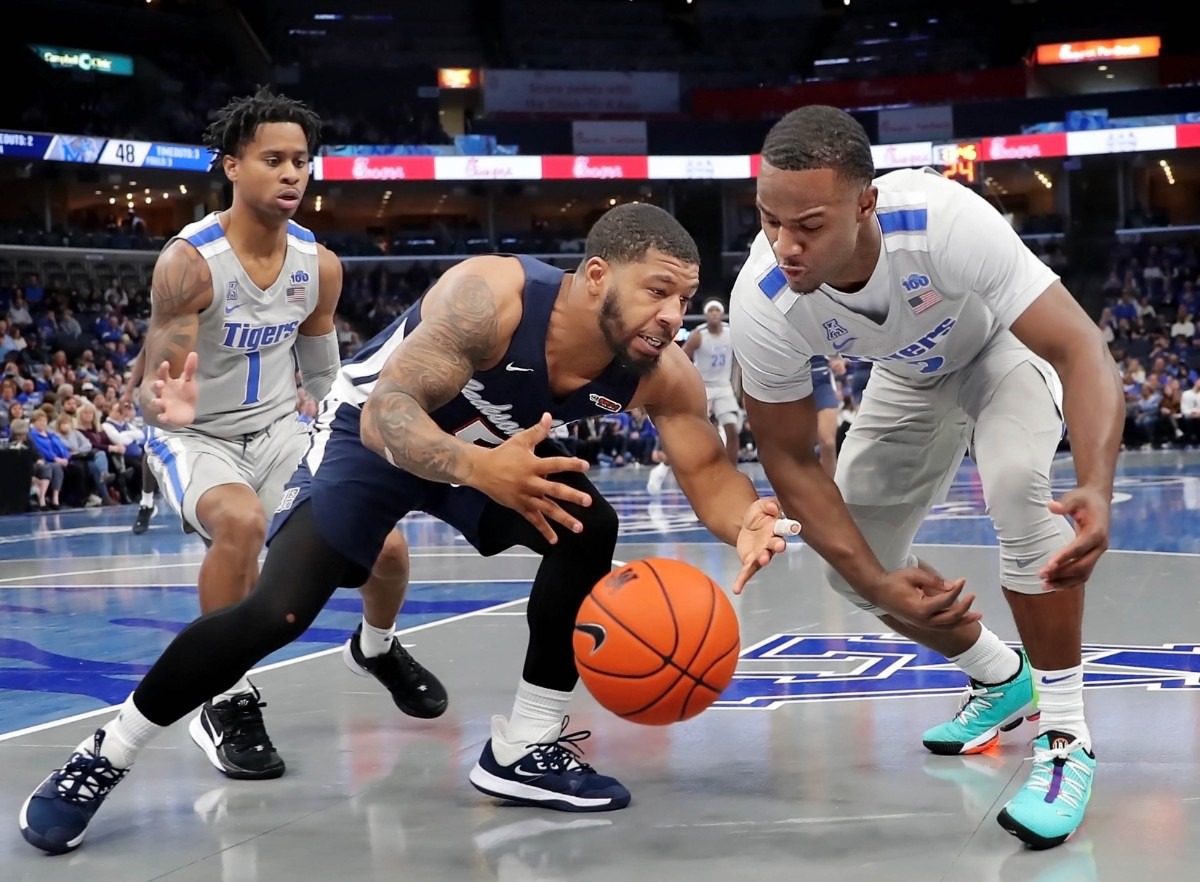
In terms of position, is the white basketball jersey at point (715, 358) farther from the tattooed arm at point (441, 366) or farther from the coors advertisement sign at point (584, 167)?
the coors advertisement sign at point (584, 167)

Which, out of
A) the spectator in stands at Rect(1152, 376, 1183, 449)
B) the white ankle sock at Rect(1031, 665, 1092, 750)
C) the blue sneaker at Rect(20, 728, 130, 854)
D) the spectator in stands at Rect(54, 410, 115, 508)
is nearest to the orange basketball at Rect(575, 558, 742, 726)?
the white ankle sock at Rect(1031, 665, 1092, 750)

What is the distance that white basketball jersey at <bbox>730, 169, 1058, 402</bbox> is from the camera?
3.56 m

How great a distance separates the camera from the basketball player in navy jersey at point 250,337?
4.78 meters

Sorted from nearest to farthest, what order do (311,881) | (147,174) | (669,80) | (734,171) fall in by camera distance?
1. (311,881)
2. (147,174)
3. (734,171)
4. (669,80)

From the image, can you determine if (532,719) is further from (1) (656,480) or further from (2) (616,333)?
(1) (656,480)

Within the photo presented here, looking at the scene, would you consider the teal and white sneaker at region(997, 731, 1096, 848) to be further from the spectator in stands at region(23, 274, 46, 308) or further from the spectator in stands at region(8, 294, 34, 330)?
the spectator in stands at region(23, 274, 46, 308)

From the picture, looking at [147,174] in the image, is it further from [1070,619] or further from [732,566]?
[1070,619]

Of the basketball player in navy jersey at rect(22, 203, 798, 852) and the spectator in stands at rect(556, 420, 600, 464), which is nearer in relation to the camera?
the basketball player in navy jersey at rect(22, 203, 798, 852)

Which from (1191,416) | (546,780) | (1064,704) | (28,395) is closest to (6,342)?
(28,395)

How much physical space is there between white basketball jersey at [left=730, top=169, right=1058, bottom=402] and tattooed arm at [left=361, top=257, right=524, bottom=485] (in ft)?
2.37

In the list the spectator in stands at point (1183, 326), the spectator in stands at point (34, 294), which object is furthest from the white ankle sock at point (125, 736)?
the spectator in stands at point (1183, 326)

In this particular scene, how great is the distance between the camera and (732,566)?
887cm

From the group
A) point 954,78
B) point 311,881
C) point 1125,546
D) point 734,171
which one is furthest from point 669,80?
point 311,881

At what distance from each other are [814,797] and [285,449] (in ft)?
8.13
